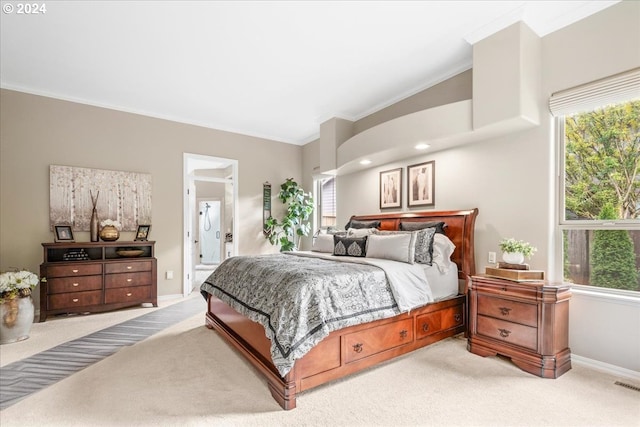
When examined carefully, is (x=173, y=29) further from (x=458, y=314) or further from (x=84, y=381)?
(x=458, y=314)

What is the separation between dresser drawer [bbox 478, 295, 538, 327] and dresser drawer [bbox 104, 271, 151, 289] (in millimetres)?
4281

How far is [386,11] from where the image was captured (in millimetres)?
2662

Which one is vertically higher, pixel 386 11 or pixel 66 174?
pixel 386 11

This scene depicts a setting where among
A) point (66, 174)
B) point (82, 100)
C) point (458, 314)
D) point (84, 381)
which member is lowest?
point (84, 381)

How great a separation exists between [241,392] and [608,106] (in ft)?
12.1

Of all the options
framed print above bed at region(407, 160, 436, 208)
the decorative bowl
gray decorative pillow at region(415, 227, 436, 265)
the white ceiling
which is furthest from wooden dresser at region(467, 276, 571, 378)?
the decorative bowl

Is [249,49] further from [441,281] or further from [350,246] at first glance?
[441,281]

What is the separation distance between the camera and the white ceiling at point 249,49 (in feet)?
8.69

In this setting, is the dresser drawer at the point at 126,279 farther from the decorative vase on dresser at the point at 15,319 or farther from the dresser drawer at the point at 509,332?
the dresser drawer at the point at 509,332

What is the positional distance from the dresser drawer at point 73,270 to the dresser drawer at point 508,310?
15.1 ft

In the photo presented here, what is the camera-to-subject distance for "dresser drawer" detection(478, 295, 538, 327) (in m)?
2.46

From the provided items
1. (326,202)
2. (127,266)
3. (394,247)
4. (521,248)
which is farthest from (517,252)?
(127,266)

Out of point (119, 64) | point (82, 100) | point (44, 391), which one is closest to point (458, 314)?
point (44, 391)

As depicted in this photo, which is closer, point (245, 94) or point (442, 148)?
point (442, 148)
